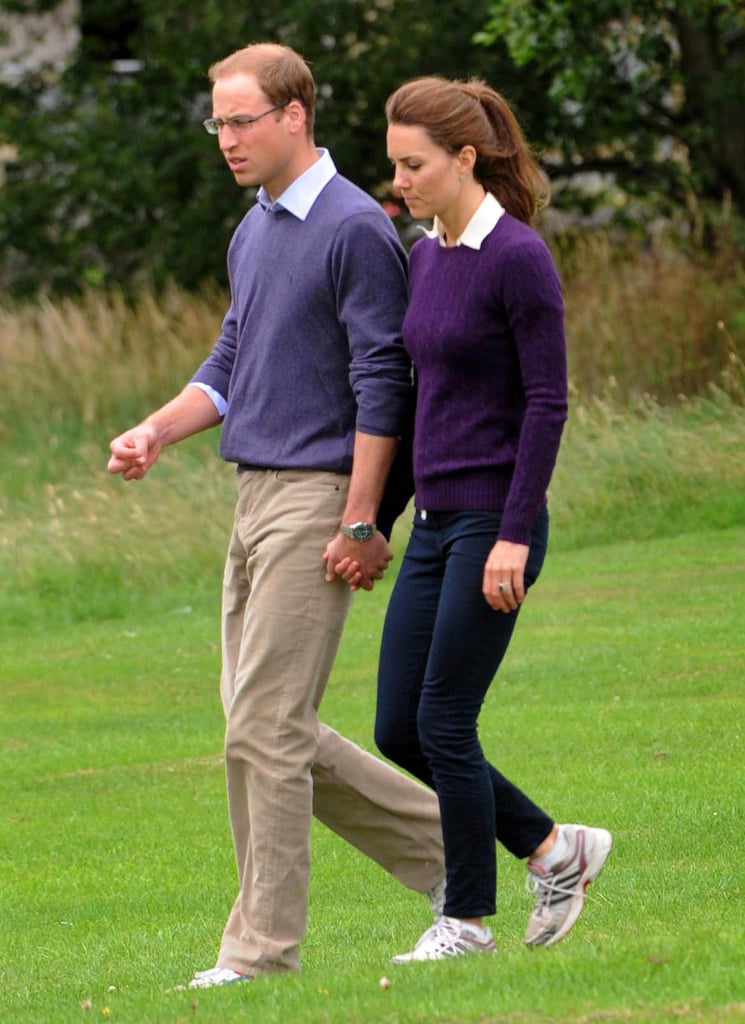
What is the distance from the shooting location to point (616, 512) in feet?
46.0

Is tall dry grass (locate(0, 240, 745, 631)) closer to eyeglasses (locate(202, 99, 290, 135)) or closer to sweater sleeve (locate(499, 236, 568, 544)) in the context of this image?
eyeglasses (locate(202, 99, 290, 135))

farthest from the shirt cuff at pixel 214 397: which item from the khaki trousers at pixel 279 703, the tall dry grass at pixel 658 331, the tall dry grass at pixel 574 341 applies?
the tall dry grass at pixel 658 331

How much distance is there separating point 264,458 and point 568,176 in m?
19.1

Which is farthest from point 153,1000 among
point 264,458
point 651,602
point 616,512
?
point 616,512

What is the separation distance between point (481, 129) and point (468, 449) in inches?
29.6

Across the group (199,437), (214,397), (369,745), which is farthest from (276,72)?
(199,437)

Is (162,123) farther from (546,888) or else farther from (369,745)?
(546,888)

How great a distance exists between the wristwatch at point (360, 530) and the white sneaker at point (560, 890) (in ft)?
2.86

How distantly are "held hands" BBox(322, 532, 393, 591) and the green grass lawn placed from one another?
0.92 meters

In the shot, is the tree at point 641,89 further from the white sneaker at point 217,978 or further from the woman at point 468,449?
the white sneaker at point 217,978

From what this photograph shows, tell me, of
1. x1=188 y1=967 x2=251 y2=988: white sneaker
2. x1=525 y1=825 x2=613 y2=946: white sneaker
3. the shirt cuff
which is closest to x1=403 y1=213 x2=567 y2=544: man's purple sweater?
the shirt cuff

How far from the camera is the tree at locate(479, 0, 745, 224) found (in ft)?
58.5

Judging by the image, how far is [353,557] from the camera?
4520 mm

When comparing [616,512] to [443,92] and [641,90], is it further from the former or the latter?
[443,92]
